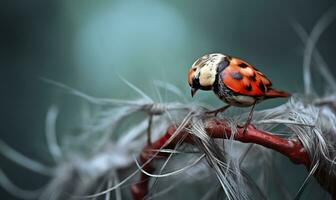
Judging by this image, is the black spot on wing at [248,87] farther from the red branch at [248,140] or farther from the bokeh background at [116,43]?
the bokeh background at [116,43]

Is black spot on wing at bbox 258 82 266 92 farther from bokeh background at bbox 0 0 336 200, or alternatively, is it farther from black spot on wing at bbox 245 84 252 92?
bokeh background at bbox 0 0 336 200

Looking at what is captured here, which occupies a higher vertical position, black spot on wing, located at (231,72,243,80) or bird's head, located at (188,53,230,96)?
bird's head, located at (188,53,230,96)

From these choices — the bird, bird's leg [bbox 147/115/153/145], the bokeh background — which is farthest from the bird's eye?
the bokeh background

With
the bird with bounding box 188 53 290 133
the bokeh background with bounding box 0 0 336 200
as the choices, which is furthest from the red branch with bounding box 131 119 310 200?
the bokeh background with bounding box 0 0 336 200

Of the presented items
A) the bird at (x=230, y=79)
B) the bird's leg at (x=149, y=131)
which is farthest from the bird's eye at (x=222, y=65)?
the bird's leg at (x=149, y=131)

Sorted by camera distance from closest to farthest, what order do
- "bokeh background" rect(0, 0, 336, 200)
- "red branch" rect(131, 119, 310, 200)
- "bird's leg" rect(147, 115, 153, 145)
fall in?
"red branch" rect(131, 119, 310, 200) < "bird's leg" rect(147, 115, 153, 145) < "bokeh background" rect(0, 0, 336, 200)

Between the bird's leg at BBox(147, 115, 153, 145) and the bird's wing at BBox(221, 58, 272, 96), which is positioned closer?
the bird's wing at BBox(221, 58, 272, 96)

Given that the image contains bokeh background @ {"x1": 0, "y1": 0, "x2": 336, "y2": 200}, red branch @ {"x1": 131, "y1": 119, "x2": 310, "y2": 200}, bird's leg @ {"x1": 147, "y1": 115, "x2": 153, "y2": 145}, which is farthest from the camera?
bokeh background @ {"x1": 0, "y1": 0, "x2": 336, "y2": 200}

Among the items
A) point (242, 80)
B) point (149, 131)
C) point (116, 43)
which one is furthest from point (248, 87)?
point (116, 43)

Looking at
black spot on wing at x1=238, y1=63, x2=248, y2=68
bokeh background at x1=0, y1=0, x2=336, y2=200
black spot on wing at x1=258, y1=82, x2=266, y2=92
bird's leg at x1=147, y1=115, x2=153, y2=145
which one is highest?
black spot on wing at x1=238, y1=63, x2=248, y2=68
